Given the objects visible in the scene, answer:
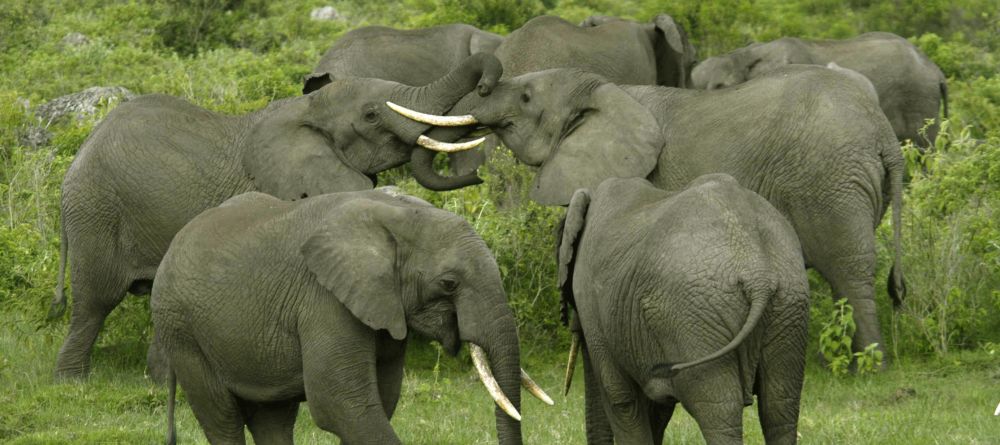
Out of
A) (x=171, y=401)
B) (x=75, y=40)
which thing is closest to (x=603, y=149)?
(x=171, y=401)

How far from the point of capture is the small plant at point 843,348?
9320 millimetres

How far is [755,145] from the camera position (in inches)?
383

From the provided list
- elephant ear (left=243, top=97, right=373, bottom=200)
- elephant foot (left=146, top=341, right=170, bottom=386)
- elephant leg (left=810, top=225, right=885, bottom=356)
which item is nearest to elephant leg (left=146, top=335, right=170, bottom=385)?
elephant foot (left=146, top=341, right=170, bottom=386)

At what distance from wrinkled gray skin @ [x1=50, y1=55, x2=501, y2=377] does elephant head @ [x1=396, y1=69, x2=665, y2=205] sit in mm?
178

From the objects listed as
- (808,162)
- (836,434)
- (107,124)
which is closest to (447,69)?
(107,124)

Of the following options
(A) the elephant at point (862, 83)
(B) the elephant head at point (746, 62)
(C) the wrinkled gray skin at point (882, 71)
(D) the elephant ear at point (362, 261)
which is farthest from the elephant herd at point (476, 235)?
(C) the wrinkled gray skin at point (882, 71)

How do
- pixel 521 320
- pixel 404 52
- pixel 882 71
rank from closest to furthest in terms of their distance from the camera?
1. pixel 521 320
2. pixel 404 52
3. pixel 882 71

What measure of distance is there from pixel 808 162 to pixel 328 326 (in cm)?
359

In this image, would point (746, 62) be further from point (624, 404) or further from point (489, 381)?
point (489, 381)

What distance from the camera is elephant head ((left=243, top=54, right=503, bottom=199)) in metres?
9.71

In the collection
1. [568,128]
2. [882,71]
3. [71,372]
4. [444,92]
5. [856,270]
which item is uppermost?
[444,92]

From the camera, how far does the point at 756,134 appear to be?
972 cm

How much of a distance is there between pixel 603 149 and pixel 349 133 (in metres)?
1.41

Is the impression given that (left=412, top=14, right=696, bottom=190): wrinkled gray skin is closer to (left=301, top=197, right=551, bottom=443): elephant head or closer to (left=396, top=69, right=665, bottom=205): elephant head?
(left=396, top=69, right=665, bottom=205): elephant head
